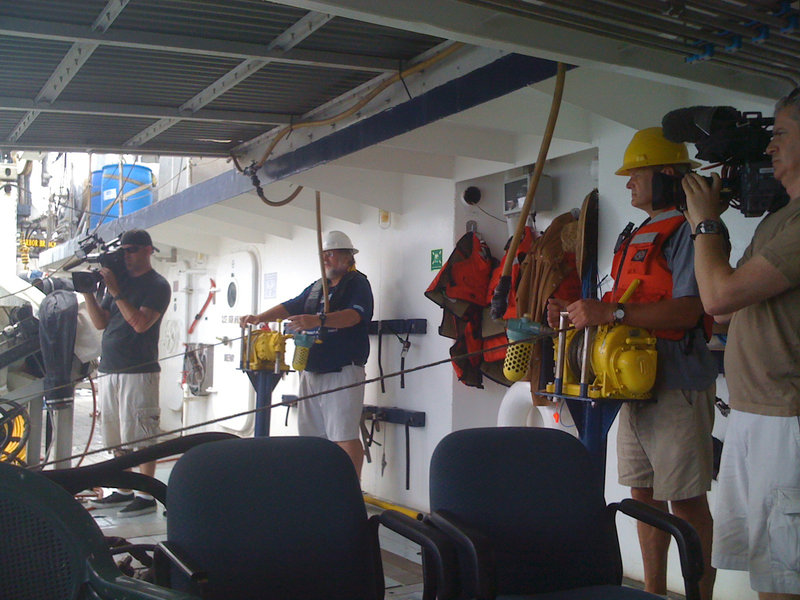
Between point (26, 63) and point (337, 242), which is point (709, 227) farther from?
point (337, 242)

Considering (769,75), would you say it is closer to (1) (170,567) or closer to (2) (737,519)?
(2) (737,519)

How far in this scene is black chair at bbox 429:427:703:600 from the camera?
7.95 feet

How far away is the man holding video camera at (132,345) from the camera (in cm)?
549

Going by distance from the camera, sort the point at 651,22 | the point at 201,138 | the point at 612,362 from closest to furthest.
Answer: the point at 651,22 < the point at 612,362 < the point at 201,138

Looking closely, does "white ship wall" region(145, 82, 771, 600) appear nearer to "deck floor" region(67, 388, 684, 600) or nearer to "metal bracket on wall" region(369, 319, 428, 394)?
"metal bracket on wall" region(369, 319, 428, 394)

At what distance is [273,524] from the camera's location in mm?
2236

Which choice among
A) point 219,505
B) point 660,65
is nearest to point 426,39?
point 660,65

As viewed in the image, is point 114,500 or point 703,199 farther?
point 114,500

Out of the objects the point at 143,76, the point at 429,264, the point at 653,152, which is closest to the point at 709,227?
the point at 653,152

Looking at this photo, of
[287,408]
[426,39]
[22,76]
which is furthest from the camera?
[287,408]

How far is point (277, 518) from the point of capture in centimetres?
225

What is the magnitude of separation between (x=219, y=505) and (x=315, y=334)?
3072 mm

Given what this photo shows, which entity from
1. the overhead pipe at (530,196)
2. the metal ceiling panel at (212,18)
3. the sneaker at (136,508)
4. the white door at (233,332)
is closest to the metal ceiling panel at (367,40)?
the metal ceiling panel at (212,18)

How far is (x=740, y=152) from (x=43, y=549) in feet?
7.14
